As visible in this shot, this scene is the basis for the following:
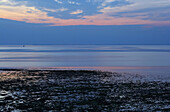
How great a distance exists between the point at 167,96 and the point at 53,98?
9.25 meters

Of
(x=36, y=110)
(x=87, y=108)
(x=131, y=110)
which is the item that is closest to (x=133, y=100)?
(x=131, y=110)

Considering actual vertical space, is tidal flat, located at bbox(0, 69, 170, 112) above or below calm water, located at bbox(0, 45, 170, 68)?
below

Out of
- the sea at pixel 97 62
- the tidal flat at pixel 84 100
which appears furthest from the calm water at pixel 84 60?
the tidal flat at pixel 84 100

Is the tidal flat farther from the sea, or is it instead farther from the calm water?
the calm water

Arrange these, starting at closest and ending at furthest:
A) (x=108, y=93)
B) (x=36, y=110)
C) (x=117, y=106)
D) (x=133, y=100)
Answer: (x=36, y=110) → (x=117, y=106) → (x=133, y=100) → (x=108, y=93)

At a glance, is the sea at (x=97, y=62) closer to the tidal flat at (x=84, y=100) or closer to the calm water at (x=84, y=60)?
the calm water at (x=84, y=60)

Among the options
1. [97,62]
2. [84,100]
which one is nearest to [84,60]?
[97,62]

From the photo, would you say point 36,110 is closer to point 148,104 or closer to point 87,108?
point 87,108

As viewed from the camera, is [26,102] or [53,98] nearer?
[26,102]

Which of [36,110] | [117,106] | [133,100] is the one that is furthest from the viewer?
[133,100]

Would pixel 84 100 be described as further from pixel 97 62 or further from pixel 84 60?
pixel 84 60

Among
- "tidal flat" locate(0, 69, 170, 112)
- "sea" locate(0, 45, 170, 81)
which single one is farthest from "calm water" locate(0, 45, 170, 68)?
"tidal flat" locate(0, 69, 170, 112)

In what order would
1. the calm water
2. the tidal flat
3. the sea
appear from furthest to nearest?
the calm water, the sea, the tidal flat

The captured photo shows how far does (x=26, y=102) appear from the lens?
632 inches
